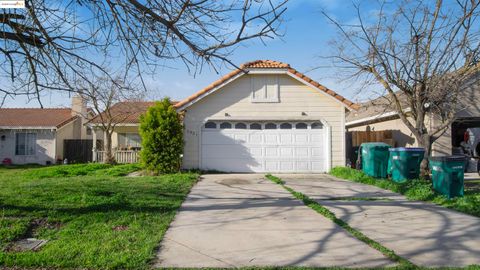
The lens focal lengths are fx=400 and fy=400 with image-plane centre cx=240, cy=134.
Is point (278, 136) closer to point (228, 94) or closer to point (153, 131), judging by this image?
point (228, 94)

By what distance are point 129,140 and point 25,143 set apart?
6505mm

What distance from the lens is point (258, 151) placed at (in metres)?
16.3

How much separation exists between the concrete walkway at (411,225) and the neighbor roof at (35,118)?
66.4 feet

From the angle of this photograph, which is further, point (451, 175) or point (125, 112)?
point (125, 112)

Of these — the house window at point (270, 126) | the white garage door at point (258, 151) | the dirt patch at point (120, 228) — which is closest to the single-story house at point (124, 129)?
the white garage door at point (258, 151)

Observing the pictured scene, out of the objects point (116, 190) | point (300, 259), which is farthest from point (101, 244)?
point (116, 190)

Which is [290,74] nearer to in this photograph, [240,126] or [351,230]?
[240,126]

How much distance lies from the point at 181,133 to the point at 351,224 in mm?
9838

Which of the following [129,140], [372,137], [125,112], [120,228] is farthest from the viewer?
[129,140]

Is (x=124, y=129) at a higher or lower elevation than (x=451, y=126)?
higher

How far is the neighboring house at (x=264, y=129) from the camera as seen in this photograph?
53.3ft

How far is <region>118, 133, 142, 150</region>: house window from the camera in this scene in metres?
26.0

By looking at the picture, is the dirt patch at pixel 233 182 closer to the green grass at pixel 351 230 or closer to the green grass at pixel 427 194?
the green grass at pixel 351 230

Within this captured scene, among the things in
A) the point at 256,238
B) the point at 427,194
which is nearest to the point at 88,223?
the point at 256,238
